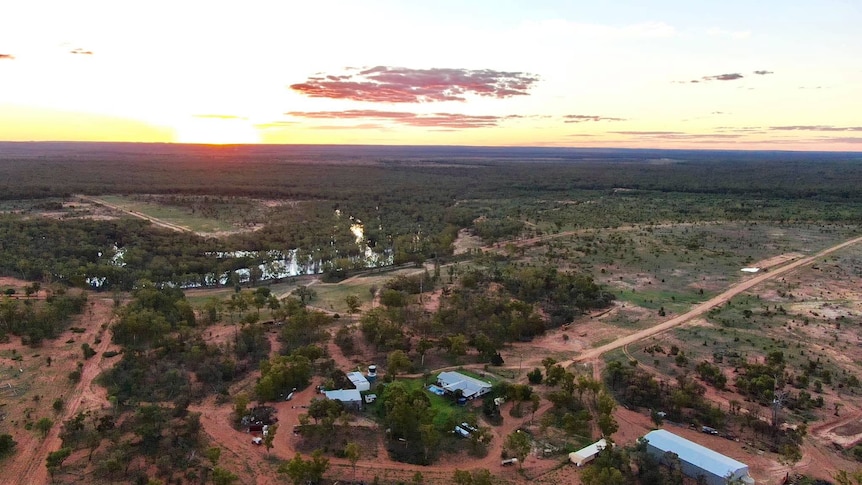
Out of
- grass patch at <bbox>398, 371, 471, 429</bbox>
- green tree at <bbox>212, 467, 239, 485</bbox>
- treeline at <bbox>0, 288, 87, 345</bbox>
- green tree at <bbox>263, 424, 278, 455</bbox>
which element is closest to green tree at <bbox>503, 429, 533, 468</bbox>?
grass patch at <bbox>398, 371, 471, 429</bbox>

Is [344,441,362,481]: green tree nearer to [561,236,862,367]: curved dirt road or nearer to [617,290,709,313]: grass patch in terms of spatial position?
[561,236,862,367]: curved dirt road

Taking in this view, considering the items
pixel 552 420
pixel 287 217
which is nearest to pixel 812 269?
pixel 552 420

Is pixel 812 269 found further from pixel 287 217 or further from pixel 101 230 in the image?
pixel 101 230

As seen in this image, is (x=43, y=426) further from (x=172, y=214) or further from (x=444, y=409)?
(x=172, y=214)

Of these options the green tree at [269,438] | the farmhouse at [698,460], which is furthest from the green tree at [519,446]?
the green tree at [269,438]

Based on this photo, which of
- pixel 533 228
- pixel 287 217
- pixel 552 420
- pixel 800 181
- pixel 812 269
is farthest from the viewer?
pixel 800 181

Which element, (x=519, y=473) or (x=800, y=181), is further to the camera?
(x=800, y=181)
